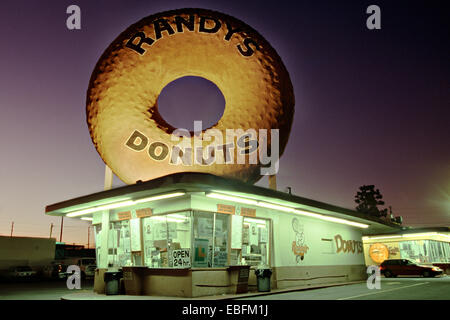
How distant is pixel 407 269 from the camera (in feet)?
88.5

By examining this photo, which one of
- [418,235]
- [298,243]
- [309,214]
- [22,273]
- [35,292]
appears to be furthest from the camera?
[418,235]

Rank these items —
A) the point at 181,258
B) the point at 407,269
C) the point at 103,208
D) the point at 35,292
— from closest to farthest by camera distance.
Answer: the point at 181,258 < the point at 103,208 < the point at 35,292 < the point at 407,269

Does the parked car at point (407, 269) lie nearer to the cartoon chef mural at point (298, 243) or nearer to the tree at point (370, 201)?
the cartoon chef mural at point (298, 243)

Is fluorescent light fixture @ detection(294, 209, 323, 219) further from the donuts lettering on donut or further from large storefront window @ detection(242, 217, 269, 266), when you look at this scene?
the donuts lettering on donut

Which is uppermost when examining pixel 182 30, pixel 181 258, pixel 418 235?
pixel 182 30

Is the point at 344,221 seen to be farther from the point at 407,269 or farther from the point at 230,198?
the point at 230,198

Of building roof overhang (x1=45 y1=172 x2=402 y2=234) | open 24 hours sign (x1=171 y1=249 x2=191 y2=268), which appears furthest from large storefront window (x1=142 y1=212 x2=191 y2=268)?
building roof overhang (x1=45 y1=172 x2=402 y2=234)

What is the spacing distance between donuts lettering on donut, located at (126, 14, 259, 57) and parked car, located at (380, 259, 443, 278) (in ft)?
69.7

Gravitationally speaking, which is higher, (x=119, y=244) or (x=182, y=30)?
(x=182, y=30)

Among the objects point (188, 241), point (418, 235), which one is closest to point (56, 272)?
point (188, 241)

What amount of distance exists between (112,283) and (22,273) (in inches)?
852

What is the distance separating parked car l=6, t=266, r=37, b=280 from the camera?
3059 centimetres

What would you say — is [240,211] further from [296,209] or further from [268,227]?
[296,209]

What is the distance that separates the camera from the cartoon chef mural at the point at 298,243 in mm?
17078
